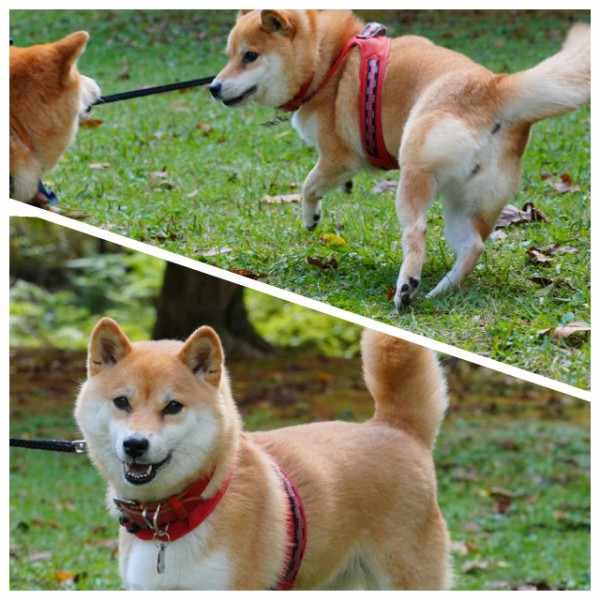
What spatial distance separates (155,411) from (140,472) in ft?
0.67

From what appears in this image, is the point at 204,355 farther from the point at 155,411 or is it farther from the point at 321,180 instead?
the point at 321,180

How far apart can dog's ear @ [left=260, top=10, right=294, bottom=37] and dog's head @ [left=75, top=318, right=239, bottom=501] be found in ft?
7.87


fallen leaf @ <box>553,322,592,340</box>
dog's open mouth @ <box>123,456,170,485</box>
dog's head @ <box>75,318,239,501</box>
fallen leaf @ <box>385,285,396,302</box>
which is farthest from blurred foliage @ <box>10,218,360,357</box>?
dog's open mouth @ <box>123,456,170,485</box>

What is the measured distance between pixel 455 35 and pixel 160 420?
29.1 ft

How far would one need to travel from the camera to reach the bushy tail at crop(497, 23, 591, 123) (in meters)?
4.20

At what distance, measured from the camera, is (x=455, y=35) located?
11.0 metres

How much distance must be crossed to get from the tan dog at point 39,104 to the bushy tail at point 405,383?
170 cm

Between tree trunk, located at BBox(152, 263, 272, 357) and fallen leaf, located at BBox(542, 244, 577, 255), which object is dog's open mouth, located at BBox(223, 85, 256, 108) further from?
tree trunk, located at BBox(152, 263, 272, 357)

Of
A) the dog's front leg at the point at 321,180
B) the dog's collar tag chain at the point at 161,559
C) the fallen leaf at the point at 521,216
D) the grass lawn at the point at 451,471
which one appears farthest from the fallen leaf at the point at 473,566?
the dog's collar tag chain at the point at 161,559

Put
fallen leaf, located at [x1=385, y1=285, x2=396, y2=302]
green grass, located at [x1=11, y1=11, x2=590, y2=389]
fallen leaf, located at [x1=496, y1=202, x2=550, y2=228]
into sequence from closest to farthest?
green grass, located at [x1=11, y1=11, x2=590, y2=389], fallen leaf, located at [x1=385, y1=285, x2=396, y2=302], fallen leaf, located at [x1=496, y1=202, x2=550, y2=228]

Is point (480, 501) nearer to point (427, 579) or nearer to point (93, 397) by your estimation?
point (427, 579)

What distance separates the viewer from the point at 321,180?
16.7 ft

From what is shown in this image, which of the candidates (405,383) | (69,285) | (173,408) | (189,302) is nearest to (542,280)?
(405,383)

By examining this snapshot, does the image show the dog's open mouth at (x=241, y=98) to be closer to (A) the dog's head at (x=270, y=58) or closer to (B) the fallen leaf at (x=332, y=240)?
(A) the dog's head at (x=270, y=58)
